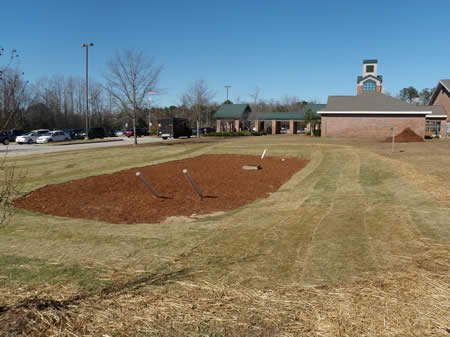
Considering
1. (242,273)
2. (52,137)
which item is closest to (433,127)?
(52,137)

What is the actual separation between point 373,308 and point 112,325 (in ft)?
8.96

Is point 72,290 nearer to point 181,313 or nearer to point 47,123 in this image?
point 181,313

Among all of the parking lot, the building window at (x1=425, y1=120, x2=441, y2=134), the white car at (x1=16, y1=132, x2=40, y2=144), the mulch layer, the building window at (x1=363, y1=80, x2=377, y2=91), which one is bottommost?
the mulch layer

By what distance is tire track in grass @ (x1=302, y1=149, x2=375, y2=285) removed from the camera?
481 cm

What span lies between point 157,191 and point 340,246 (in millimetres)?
9206

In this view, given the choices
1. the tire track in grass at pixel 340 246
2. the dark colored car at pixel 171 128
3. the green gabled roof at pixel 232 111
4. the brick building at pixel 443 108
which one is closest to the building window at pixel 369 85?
the brick building at pixel 443 108

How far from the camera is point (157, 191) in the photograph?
→ 14.0 meters

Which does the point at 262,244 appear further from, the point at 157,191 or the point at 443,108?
the point at 443,108

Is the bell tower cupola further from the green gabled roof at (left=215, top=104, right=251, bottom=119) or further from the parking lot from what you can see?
the parking lot

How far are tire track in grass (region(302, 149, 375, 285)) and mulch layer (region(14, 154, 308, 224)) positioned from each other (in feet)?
11.9

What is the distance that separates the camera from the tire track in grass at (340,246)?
15.8ft

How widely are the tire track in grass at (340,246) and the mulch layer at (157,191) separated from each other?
11.9 feet

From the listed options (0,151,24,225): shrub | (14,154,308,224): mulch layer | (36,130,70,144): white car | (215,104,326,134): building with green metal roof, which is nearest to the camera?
(0,151,24,225): shrub

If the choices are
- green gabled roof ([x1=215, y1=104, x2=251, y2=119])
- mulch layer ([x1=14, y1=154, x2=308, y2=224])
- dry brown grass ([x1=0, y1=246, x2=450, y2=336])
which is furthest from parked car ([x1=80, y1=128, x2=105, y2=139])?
dry brown grass ([x1=0, y1=246, x2=450, y2=336])
